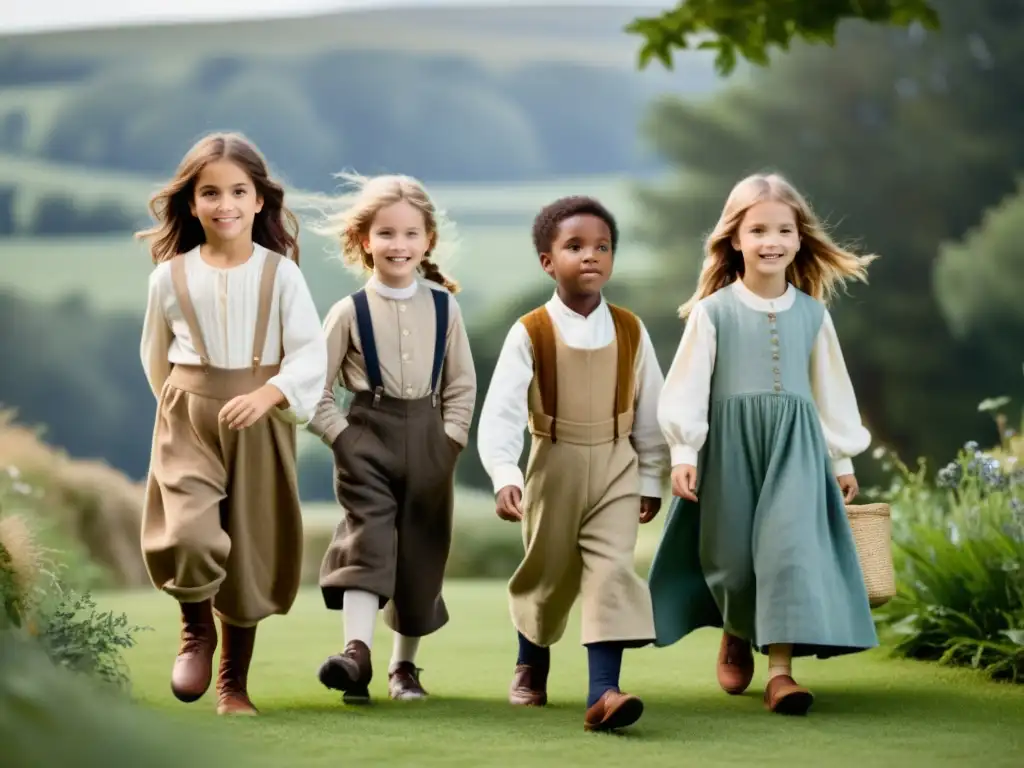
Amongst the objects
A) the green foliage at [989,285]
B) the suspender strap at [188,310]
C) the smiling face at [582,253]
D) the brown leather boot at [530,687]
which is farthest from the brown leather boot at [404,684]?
the green foliage at [989,285]

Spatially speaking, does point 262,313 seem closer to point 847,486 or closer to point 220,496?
point 220,496

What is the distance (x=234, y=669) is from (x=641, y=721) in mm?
1096

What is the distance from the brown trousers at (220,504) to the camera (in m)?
4.23

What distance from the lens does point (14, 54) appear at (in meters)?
12.7

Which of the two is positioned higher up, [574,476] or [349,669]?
[574,476]

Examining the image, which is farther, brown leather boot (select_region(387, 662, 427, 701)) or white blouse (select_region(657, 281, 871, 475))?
brown leather boot (select_region(387, 662, 427, 701))

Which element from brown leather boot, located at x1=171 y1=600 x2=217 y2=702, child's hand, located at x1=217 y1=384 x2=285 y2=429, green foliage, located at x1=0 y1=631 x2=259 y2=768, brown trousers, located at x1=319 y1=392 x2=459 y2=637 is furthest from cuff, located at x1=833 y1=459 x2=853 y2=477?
green foliage, located at x1=0 y1=631 x2=259 y2=768

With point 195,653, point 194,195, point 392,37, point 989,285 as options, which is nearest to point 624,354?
point 194,195

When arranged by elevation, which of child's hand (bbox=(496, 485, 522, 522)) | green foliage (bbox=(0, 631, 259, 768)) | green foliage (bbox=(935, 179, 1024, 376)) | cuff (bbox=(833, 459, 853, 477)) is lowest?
green foliage (bbox=(0, 631, 259, 768))

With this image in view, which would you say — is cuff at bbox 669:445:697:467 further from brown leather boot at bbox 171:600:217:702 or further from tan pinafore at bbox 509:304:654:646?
brown leather boot at bbox 171:600:217:702

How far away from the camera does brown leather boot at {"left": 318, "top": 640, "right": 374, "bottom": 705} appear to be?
14.0 feet

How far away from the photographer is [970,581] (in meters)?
5.32

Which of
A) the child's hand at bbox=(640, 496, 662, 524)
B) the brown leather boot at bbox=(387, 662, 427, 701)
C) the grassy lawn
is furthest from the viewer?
the brown leather boot at bbox=(387, 662, 427, 701)

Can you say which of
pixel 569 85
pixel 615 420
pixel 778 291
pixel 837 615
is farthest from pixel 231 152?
pixel 569 85
